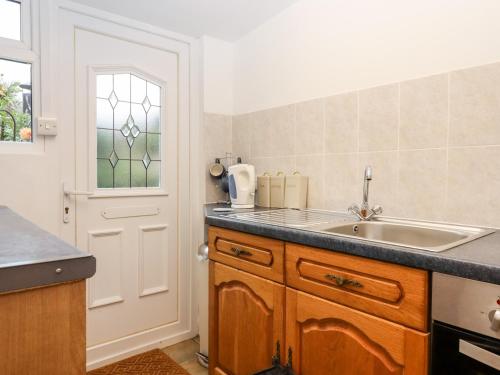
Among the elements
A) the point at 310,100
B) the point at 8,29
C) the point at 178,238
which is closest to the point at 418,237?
the point at 310,100

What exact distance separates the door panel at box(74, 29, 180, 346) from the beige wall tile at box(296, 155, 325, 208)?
876 mm

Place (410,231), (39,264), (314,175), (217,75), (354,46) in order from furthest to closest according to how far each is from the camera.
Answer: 1. (217,75)
2. (314,175)
3. (354,46)
4. (410,231)
5. (39,264)

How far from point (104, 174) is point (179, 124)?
1.91 ft

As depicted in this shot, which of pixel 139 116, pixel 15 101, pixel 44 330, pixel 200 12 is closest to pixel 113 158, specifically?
pixel 139 116

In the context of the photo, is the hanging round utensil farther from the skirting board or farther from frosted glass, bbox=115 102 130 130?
the skirting board

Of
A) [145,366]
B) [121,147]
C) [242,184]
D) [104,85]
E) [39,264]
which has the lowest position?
[145,366]

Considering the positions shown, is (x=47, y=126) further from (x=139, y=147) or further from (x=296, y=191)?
(x=296, y=191)

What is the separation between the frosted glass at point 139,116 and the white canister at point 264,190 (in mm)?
802

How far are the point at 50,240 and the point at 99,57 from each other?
5.04 feet

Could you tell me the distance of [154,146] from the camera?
2.21 m

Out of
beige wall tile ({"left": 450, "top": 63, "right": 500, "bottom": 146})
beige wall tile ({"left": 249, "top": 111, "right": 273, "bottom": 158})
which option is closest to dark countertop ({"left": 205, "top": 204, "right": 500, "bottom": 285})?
beige wall tile ({"left": 450, "top": 63, "right": 500, "bottom": 146})

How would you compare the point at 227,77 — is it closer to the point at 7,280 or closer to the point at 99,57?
the point at 99,57

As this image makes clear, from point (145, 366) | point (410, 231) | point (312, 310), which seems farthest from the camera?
point (145, 366)

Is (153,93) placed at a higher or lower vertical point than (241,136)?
higher
